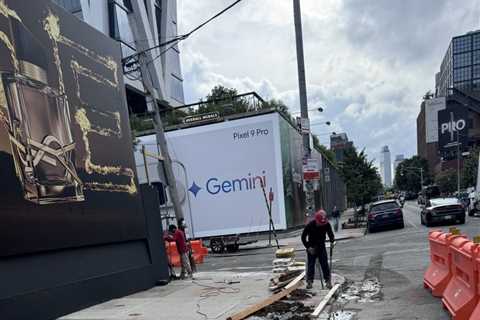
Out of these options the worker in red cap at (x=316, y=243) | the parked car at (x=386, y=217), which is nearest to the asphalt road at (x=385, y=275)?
the worker in red cap at (x=316, y=243)

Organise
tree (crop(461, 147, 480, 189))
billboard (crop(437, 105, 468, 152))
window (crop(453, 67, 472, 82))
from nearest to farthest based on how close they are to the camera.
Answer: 1. tree (crop(461, 147, 480, 189))
2. billboard (crop(437, 105, 468, 152))
3. window (crop(453, 67, 472, 82))

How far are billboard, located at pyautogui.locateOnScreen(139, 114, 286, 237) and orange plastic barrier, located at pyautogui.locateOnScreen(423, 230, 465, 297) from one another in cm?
1683

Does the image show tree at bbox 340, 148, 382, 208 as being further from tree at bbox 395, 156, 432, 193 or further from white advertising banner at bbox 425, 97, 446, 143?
tree at bbox 395, 156, 432, 193

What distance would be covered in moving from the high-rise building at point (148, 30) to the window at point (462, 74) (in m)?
79.8

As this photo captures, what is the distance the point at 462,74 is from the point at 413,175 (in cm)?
3257

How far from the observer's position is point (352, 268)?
12336 mm

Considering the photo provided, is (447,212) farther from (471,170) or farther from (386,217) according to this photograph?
(471,170)

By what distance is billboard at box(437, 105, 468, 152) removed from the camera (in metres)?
74.1

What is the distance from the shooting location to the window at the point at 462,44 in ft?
353

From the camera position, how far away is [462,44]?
109250 mm

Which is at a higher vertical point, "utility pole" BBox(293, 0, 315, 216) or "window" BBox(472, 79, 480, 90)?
"window" BBox(472, 79, 480, 90)

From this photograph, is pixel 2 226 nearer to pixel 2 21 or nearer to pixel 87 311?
pixel 87 311

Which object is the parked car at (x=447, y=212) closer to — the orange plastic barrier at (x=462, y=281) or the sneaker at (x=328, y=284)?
the sneaker at (x=328, y=284)

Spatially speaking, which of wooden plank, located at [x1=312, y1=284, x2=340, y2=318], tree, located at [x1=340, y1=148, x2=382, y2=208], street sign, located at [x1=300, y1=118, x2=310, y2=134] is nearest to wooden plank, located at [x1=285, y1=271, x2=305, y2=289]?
wooden plank, located at [x1=312, y1=284, x2=340, y2=318]
